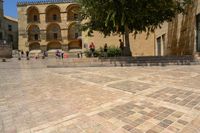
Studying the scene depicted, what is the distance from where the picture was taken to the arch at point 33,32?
57.9 meters

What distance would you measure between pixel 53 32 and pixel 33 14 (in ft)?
19.5

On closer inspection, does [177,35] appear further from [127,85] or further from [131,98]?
[131,98]

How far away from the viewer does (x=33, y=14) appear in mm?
57781

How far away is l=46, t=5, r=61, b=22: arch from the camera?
57844mm

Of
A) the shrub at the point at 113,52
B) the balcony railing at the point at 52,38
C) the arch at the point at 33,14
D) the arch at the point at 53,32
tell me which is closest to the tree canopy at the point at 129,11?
the shrub at the point at 113,52

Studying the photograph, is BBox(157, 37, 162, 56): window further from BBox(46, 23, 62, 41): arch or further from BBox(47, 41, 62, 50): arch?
BBox(47, 41, 62, 50): arch

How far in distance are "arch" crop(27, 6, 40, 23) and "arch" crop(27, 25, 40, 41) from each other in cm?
136

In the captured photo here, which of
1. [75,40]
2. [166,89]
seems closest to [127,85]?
[166,89]

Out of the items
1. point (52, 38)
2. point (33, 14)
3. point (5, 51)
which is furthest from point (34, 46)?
point (5, 51)

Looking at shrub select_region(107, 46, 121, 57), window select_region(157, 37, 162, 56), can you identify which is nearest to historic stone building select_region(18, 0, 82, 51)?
window select_region(157, 37, 162, 56)

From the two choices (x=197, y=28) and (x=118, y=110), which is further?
(x=197, y=28)

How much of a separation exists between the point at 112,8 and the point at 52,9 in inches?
1774

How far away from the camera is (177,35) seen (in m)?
21.1

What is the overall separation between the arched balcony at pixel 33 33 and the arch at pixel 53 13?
328cm
